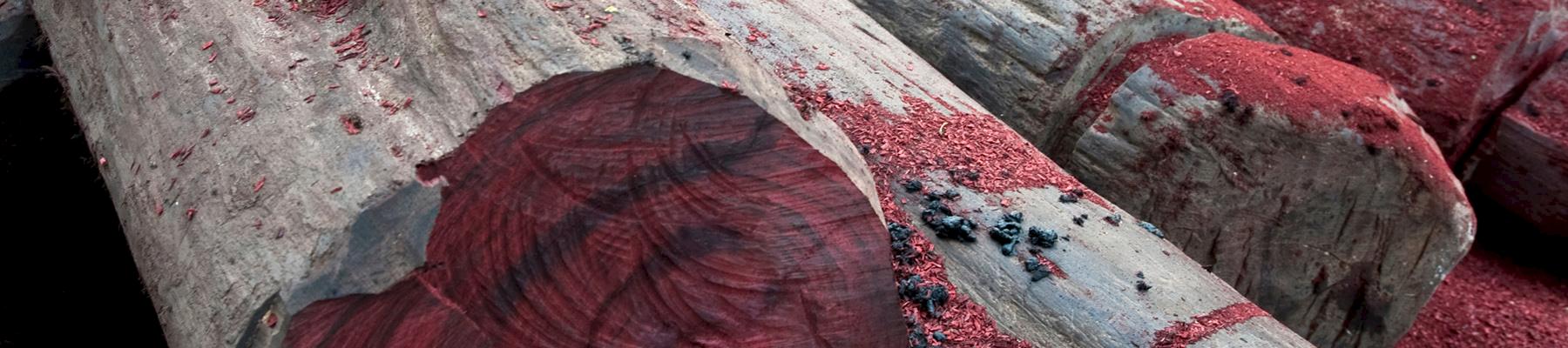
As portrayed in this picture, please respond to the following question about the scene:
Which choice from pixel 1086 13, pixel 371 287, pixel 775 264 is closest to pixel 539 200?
pixel 371 287

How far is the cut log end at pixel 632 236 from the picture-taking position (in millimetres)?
1764

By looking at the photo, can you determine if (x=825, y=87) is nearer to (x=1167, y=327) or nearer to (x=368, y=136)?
(x=1167, y=327)

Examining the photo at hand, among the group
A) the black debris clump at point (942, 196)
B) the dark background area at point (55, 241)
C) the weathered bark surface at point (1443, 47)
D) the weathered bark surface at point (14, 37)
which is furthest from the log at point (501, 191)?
the weathered bark surface at point (1443, 47)

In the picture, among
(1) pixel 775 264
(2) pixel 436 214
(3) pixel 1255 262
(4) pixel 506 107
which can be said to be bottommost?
(3) pixel 1255 262

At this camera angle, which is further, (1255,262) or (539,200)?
(1255,262)

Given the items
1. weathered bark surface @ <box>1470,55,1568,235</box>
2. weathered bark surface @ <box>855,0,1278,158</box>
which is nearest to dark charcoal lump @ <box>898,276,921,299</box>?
weathered bark surface @ <box>855,0,1278,158</box>

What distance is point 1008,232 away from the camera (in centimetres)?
264

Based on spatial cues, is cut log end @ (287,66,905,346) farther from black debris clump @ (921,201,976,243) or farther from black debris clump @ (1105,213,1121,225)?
black debris clump @ (1105,213,1121,225)

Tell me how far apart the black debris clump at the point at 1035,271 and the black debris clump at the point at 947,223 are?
142 mm

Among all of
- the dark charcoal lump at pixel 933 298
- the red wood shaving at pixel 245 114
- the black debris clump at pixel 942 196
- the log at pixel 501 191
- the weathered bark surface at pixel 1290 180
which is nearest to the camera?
the log at pixel 501 191

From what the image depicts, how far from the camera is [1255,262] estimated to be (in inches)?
154

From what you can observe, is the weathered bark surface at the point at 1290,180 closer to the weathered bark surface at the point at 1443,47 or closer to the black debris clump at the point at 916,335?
the weathered bark surface at the point at 1443,47

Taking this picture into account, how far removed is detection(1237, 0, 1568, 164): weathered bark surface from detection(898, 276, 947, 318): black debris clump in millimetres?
3039

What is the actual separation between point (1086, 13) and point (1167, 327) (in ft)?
6.15
